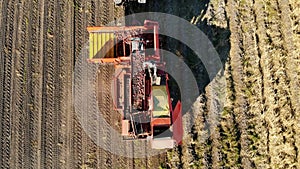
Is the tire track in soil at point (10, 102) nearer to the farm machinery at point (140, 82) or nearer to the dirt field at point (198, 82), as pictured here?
A: the dirt field at point (198, 82)

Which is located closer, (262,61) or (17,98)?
(262,61)

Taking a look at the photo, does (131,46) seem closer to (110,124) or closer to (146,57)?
(146,57)

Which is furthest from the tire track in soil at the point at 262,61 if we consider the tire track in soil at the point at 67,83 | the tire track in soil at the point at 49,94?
the tire track in soil at the point at 49,94

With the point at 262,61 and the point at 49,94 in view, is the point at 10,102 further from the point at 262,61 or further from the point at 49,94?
the point at 262,61

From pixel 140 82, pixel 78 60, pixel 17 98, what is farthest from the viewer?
pixel 78 60

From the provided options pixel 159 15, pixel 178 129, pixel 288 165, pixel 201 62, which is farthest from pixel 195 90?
pixel 288 165

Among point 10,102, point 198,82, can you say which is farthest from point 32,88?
point 198,82
